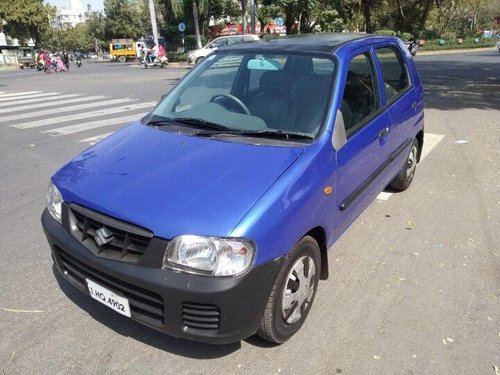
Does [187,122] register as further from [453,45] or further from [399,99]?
[453,45]

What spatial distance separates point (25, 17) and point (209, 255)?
69.5 meters

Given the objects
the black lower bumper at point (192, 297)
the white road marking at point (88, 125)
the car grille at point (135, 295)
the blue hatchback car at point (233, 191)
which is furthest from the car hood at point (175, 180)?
the white road marking at point (88, 125)

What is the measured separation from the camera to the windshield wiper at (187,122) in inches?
123

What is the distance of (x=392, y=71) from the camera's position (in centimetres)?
429

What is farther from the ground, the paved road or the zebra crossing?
the zebra crossing

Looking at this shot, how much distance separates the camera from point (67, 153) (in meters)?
6.88

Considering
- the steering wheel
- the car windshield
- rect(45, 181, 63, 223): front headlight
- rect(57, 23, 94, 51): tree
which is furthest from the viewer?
rect(57, 23, 94, 51): tree

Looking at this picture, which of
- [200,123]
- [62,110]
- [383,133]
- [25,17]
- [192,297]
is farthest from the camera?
[25,17]

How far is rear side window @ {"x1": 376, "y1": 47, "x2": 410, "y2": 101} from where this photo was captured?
3.99 m

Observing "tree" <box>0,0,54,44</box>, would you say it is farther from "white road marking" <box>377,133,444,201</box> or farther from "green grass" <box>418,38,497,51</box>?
"white road marking" <box>377,133,444,201</box>

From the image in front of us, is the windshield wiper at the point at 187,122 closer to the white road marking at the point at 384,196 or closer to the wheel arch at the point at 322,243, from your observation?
the wheel arch at the point at 322,243

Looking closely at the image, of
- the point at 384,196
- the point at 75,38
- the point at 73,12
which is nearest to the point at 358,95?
the point at 384,196

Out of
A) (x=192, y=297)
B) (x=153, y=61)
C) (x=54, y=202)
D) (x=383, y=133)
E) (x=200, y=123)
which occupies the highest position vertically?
(x=200, y=123)

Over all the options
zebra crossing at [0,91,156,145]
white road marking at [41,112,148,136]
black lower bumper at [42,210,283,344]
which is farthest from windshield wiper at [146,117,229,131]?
white road marking at [41,112,148,136]
